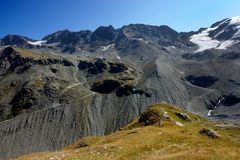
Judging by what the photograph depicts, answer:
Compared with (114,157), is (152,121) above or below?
above

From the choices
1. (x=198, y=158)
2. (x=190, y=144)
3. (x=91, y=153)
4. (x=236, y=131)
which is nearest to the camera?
(x=198, y=158)

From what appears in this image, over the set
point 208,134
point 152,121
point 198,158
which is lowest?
point 198,158

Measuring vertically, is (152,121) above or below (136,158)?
above

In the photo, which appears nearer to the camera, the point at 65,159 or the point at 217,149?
the point at 65,159

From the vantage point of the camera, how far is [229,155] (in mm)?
37312

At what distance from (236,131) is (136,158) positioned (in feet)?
90.5

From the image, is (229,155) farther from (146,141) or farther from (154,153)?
(146,141)

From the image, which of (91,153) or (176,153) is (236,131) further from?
(91,153)

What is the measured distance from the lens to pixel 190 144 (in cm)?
4369

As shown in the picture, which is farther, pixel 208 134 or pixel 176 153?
pixel 208 134

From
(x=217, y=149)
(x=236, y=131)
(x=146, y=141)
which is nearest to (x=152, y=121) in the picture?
(x=236, y=131)

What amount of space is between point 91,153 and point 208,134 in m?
20.3

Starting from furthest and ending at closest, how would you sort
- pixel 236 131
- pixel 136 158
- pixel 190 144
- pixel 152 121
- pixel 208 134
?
pixel 152 121 → pixel 236 131 → pixel 208 134 → pixel 190 144 → pixel 136 158

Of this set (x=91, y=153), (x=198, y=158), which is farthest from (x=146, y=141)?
(x=198, y=158)
